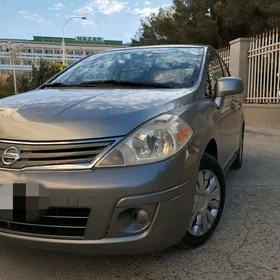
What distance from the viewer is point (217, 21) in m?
16.6

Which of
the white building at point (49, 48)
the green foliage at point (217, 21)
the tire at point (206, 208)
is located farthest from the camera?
the white building at point (49, 48)

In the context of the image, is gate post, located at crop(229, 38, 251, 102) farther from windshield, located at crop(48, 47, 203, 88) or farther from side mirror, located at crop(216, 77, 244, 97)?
side mirror, located at crop(216, 77, 244, 97)

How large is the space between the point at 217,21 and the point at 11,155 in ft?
Result: 51.8

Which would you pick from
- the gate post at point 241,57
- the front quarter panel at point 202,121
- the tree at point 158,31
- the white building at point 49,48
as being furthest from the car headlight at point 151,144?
the white building at point 49,48

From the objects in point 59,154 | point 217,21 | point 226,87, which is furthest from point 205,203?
point 217,21

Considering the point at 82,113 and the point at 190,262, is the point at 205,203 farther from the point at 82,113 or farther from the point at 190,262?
the point at 82,113

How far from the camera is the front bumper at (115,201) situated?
2.10 m

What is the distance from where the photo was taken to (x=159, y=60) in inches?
140

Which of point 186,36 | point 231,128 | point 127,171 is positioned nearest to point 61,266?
point 127,171

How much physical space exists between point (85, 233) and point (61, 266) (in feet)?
1.71

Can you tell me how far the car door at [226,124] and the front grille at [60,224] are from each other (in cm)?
161

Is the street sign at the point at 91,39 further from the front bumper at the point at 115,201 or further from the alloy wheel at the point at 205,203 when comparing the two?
the front bumper at the point at 115,201

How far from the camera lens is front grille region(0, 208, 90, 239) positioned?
215 centimetres

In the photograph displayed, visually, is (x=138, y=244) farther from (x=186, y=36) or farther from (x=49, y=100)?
(x=186, y=36)
